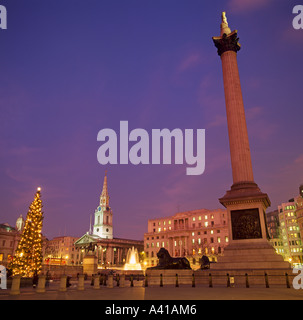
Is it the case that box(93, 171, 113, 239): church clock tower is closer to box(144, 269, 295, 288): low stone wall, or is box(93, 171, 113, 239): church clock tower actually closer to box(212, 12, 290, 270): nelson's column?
box(212, 12, 290, 270): nelson's column

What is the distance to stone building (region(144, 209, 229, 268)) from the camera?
10425 centimetres

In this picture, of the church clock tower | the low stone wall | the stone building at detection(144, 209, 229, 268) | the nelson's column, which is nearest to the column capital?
the nelson's column

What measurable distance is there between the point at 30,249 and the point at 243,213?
24.4 m

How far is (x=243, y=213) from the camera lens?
2695 centimetres

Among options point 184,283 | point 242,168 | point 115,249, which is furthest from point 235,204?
point 115,249

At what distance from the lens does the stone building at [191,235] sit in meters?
104

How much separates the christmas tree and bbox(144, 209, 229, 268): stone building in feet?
241

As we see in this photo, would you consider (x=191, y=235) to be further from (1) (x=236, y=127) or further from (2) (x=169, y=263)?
(2) (x=169, y=263)

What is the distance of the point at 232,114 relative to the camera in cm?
3234

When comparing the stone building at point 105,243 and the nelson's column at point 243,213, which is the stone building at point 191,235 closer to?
the stone building at point 105,243

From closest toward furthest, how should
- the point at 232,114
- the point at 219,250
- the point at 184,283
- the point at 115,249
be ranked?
1. the point at 184,283
2. the point at 232,114
3. the point at 219,250
4. the point at 115,249

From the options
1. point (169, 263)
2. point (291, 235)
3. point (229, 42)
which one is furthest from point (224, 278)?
point (291, 235)
